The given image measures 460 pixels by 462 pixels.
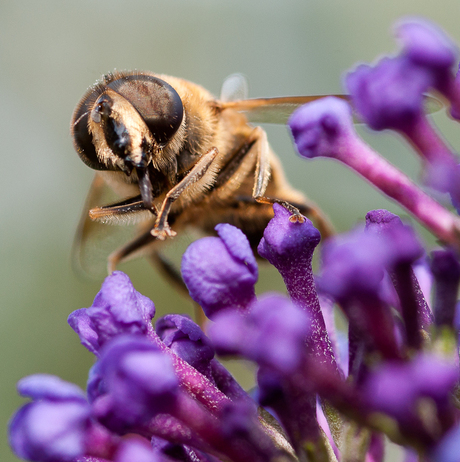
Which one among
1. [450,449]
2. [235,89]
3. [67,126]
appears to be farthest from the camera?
[67,126]

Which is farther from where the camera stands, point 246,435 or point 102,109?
point 102,109

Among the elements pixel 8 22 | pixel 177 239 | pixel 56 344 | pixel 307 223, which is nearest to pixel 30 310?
pixel 56 344

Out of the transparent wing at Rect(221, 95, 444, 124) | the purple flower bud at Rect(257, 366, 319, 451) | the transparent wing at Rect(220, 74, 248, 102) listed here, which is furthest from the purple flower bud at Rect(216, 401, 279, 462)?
the transparent wing at Rect(220, 74, 248, 102)

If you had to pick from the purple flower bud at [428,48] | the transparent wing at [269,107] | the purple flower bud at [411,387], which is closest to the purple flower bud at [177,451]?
the purple flower bud at [411,387]

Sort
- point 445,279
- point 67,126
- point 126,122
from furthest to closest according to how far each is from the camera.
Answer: point 67,126
point 126,122
point 445,279

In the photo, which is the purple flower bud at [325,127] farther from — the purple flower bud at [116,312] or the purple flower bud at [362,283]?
the purple flower bud at [116,312]

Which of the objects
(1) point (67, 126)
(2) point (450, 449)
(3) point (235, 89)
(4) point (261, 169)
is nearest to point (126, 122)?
(4) point (261, 169)

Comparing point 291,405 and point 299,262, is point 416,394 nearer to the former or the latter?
point 291,405

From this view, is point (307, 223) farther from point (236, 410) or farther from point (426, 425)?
point (426, 425)
